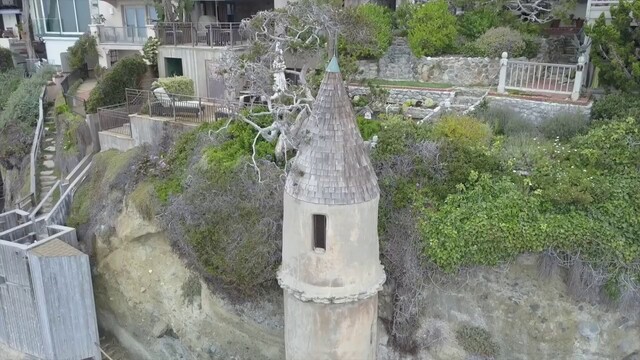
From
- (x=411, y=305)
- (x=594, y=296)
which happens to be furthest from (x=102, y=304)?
(x=594, y=296)

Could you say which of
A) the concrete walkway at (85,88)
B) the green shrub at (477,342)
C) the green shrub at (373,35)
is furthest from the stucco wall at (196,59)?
the green shrub at (477,342)

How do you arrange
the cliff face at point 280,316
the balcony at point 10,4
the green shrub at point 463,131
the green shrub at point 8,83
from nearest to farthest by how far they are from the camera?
the cliff face at point 280,316
the green shrub at point 463,131
the green shrub at point 8,83
the balcony at point 10,4

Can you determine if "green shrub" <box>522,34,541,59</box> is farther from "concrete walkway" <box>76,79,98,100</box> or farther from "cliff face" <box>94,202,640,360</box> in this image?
"concrete walkway" <box>76,79,98,100</box>

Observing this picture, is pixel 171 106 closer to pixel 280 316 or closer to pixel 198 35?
pixel 198 35

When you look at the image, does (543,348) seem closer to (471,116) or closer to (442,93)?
(471,116)

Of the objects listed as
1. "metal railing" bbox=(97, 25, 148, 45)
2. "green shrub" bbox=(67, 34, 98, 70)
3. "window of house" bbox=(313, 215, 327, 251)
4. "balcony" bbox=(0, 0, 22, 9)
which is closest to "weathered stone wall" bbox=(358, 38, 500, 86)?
"window of house" bbox=(313, 215, 327, 251)

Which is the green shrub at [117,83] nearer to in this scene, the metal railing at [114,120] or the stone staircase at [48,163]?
the metal railing at [114,120]

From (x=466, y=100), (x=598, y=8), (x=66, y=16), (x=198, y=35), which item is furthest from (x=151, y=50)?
(x=598, y=8)
